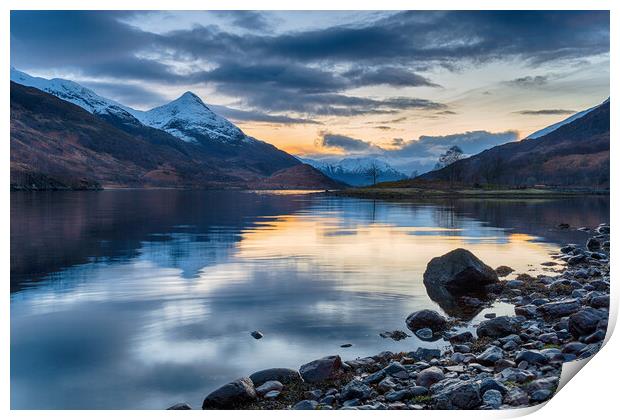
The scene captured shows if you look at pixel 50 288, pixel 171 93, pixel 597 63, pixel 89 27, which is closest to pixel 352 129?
pixel 171 93

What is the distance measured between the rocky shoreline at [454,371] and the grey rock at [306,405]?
0.01 meters

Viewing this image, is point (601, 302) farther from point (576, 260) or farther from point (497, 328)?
point (576, 260)

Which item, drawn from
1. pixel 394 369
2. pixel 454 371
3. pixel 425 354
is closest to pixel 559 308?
pixel 425 354

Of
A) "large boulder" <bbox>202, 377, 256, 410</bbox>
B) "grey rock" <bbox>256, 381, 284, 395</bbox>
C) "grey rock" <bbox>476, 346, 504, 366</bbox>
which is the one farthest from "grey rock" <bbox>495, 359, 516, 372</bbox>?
"large boulder" <bbox>202, 377, 256, 410</bbox>

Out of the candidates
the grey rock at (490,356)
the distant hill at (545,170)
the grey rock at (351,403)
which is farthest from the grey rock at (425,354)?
the distant hill at (545,170)

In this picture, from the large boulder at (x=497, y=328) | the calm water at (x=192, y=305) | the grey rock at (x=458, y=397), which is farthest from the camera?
Answer: the large boulder at (x=497, y=328)

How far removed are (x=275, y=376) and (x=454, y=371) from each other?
9.65 ft

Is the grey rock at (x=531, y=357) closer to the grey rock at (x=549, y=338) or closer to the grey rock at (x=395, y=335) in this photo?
the grey rock at (x=549, y=338)

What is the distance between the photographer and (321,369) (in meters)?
8.85

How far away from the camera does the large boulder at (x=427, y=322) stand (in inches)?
452

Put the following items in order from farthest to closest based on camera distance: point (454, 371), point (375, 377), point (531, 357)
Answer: point (531, 357)
point (454, 371)
point (375, 377)

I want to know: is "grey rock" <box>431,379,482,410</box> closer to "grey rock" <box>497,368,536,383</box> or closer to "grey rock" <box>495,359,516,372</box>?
"grey rock" <box>497,368,536,383</box>
